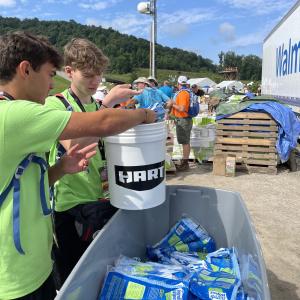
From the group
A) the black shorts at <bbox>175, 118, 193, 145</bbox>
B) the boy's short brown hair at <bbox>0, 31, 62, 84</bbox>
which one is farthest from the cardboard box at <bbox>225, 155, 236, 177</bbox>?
the boy's short brown hair at <bbox>0, 31, 62, 84</bbox>

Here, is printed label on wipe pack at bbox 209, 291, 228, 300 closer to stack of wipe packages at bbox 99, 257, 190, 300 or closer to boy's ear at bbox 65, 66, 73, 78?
stack of wipe packages at bbox 99, 257, 190, 300

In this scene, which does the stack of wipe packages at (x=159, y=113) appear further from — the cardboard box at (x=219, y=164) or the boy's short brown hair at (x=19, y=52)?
the cardboard box at (x=219, y=164)

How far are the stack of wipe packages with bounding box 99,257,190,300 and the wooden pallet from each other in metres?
5.58

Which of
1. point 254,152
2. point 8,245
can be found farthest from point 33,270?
point 254,152

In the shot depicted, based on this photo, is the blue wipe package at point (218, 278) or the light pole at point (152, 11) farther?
the light pole at point (152, 11)

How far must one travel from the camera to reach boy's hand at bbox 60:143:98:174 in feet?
5.98

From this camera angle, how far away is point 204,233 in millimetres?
2398

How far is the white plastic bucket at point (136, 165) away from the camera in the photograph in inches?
76.2

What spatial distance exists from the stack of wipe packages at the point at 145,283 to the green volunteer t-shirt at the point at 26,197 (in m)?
0.35

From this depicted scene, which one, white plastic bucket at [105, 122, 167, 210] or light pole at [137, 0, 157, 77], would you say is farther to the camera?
light pole at [137, 0, 157, 77]

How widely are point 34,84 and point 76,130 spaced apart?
1.03 ft

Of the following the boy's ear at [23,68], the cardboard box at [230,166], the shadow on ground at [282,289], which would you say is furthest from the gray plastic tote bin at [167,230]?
the cardboard box at [230,166]

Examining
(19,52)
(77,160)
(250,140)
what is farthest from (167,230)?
(250,140)

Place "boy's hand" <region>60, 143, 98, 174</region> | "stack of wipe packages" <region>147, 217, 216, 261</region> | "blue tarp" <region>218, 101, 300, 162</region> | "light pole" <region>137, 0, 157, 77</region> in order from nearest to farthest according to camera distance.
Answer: "boy's hand" <region>60, 143, 98, 174</region>
"stack of wipe packages" <region>147, 217, 216, 261</region>
"blue tarp" <region>218, 101, 300, 162</region>
"light pole" <region>137, 0, 157, 77</region>
